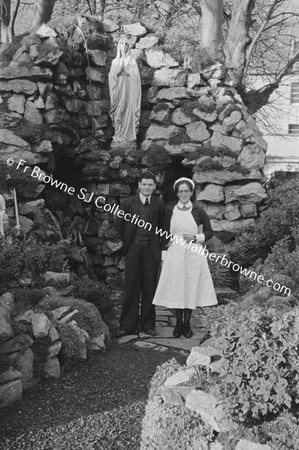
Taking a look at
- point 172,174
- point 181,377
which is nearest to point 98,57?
point 172,174

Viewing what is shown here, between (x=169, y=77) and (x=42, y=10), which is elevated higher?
(x=42, y=10)

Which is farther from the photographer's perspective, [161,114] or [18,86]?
[161,114]

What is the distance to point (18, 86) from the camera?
7969 mm

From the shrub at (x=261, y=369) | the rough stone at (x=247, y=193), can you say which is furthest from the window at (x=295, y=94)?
the shrub at (x=261, y=369)

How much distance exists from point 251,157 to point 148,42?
2.98 m

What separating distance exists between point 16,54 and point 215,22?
4.57 meters

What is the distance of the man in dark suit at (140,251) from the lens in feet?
17.5

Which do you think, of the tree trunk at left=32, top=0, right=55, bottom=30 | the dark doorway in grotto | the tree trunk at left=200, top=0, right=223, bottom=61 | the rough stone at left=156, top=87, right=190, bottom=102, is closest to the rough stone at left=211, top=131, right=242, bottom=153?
the dark doorway in grotto

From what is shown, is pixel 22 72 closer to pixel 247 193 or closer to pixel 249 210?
pixel 247 193

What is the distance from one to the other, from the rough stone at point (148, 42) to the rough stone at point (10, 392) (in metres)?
7.22

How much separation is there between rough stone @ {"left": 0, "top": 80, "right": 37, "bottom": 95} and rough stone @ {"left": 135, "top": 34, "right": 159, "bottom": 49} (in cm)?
242

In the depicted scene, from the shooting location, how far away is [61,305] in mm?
5113

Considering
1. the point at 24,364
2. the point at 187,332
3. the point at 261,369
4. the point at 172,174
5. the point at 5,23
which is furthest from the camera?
the point at 5,23

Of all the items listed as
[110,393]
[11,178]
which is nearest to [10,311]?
[110,393]
